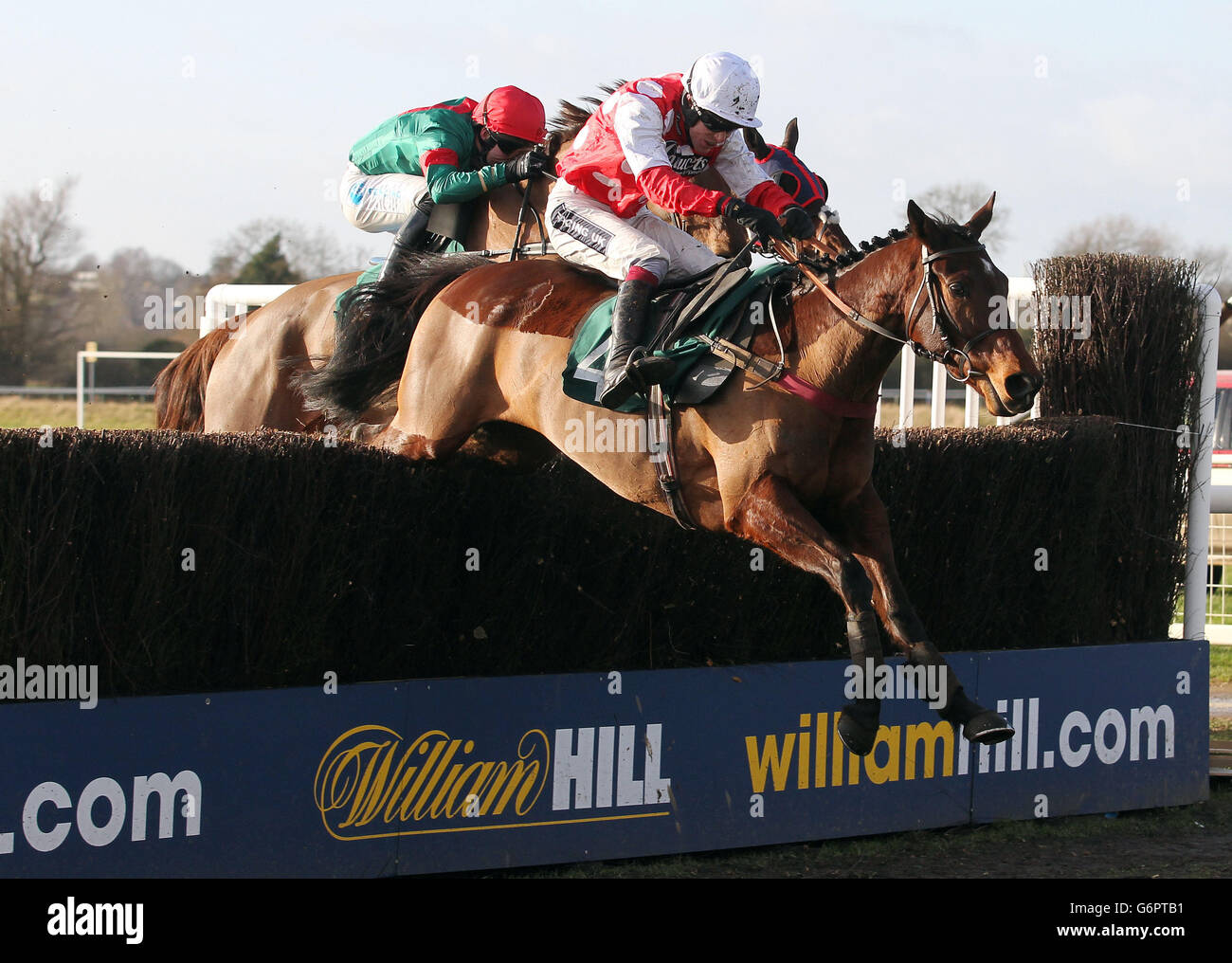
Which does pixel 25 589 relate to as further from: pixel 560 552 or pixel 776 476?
pixel 776 476

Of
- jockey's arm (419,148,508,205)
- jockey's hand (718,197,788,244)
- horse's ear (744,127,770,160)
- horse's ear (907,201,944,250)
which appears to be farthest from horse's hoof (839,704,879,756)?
jockey's arm (419,148,508,205)

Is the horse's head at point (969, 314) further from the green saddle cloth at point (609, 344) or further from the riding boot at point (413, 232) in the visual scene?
the riding boot at point (413, 232)

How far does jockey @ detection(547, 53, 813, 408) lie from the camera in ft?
16.4

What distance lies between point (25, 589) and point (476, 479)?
1627mm

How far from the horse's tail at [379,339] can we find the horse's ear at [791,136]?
157 centimetres

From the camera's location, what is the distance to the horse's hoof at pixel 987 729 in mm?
4500

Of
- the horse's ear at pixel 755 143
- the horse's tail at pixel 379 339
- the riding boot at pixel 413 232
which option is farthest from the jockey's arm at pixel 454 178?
the horse's ear at pixel 755 143

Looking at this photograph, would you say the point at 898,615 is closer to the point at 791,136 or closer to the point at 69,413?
the point at 791,136

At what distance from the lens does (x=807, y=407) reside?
4844mm

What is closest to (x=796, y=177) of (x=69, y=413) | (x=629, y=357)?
(x=629, y=357)

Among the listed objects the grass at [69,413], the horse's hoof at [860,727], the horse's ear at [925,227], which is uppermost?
the grass at [69,413]

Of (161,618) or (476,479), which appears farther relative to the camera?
(476,479)

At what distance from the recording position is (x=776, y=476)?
4.83m
